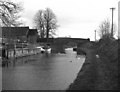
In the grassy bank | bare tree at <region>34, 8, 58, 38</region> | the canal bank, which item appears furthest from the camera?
bare tree at <region>34, 8, 58, 38</region>

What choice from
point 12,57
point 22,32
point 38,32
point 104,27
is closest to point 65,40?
point 38,32

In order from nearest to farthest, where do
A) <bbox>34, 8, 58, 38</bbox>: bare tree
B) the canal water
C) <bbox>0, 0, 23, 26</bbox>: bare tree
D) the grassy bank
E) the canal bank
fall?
1. the grassy bank
2. the canal bank
3. the canal water
4. <bbox>0, 0, 23, 26</bbox>: bare tree
5. <bbox>34, 8, 58, 38</bbox>: bare tree

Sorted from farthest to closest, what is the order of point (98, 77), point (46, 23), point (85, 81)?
point (46, 23), point (98, 77), point (85, 81)

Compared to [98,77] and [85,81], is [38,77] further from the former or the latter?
[85,81]

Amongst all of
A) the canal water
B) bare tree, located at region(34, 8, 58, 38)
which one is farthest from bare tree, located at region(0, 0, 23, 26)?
bare tree, located at region(34, 8, 58, 38)

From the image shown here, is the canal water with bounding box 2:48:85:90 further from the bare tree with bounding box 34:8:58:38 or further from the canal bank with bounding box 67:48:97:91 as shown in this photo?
the bare tree with bounding box 34:8:58:38

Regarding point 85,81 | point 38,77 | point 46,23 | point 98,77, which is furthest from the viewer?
point 46,23

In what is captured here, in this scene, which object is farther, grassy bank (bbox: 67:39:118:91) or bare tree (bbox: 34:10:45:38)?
bare tree (bbox: 34:10:45:38)

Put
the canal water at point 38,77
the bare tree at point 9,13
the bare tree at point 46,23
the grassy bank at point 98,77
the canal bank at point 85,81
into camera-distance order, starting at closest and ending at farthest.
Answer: the grassy bank at point 98,77, the canal bank at point 85,81, the canal water at point 38,77, the bare tree at point 9,13, the bare tree at point 46,23

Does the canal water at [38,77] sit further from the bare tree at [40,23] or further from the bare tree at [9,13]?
the bare tree at [40,23]

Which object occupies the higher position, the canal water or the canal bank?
the canal bank

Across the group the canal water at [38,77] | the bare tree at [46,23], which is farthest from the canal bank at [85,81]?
the bare tree at [46,23]

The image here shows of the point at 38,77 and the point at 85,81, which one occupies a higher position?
the point at 85,81

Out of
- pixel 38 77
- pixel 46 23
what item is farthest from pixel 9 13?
pixel 46 23
